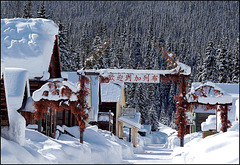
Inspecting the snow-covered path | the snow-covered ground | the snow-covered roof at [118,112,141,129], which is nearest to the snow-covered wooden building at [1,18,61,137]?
the snow-covered ground

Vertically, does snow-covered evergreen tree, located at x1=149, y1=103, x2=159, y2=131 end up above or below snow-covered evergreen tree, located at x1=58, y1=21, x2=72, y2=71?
below

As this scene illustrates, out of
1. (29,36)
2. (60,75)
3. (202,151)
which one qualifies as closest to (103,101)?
(60,75)

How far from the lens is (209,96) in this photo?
1958cm

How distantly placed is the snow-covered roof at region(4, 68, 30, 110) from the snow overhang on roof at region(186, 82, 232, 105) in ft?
29.9

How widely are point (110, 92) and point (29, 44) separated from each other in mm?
14706

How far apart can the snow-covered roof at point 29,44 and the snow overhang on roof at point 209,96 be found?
905 centimetres

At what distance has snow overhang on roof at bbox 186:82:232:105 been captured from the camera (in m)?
19.3

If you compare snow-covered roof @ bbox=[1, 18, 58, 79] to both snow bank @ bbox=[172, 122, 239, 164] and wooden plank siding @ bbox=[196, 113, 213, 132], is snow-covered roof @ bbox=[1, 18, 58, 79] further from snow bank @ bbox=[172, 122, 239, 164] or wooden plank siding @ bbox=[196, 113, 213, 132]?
wooden plank siding @ bbox=[196, 113, 213, 132]

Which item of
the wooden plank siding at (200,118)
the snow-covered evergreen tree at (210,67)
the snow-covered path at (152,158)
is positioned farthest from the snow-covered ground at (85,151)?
the snow-covered evergreen tree at (210,67)

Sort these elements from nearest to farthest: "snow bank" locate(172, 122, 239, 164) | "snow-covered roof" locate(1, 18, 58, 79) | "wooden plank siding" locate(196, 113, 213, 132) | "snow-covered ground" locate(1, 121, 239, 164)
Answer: "snow-covered ground" locate(1, 121, 239, 164), "snow bank" locate(172, 122, 239, 164), "snow-covered roof" locate(1, 18, 58, 79), "wooden plank siding" locate(196, 113, 213, 132)

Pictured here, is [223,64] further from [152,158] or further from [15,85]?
[15,85]

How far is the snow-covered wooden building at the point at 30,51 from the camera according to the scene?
21906mm

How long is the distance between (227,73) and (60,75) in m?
46.0

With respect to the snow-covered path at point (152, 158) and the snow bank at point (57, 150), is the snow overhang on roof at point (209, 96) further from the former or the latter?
the snow bank at point (57, 150)
